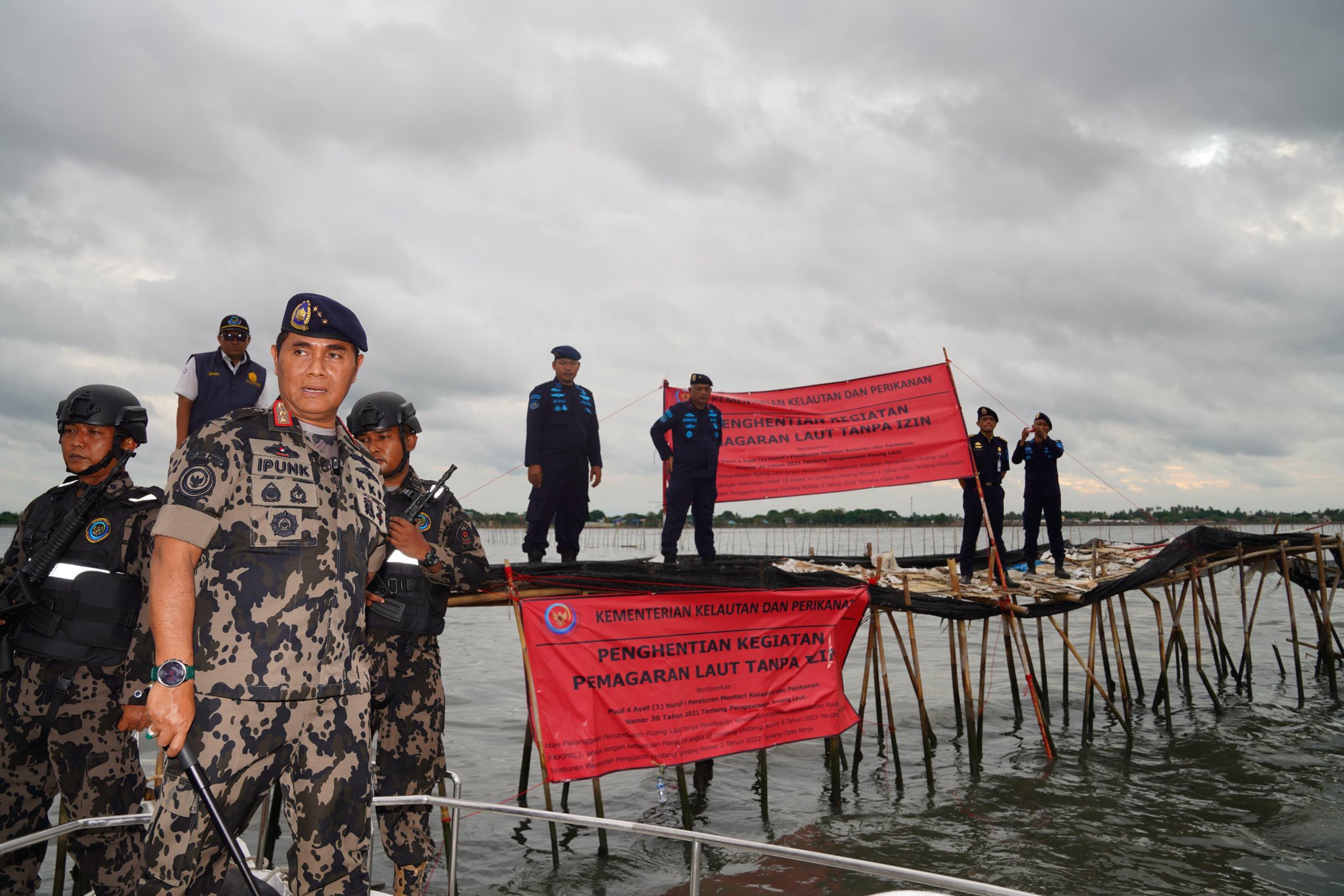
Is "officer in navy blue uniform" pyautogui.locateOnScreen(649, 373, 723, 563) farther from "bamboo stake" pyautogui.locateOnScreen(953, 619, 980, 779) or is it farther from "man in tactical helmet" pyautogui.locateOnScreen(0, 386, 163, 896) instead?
"man in tactical helmet" pyautogui.locateOnScreen(0, 386, 163, 896)

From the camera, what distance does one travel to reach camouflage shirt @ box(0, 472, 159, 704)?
395 centimetres

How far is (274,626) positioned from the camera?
267 cm

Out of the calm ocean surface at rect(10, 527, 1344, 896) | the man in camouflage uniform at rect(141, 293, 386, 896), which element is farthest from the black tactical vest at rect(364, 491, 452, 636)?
the calm ocean surface at rect(10, 527, 1344, 896)

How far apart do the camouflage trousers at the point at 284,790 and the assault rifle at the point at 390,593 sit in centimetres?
197

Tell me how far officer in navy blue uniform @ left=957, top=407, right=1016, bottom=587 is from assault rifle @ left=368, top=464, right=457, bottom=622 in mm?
8978

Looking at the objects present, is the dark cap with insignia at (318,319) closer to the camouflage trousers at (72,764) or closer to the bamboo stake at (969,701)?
the camouflage trousers at (72,764)

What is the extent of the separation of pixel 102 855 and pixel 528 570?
3.43 meters

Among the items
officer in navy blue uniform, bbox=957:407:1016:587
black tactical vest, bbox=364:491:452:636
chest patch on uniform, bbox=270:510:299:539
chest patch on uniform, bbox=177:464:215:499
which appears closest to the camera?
chest patch on uniform, bbox=177:464:215:499

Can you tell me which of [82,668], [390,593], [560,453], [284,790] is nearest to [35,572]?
[82,668]

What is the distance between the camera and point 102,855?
163 inches

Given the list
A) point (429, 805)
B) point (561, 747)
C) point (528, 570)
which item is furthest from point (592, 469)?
point (429, 805)

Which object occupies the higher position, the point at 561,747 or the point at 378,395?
the point at 378,395

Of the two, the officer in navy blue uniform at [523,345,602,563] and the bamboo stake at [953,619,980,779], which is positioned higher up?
the officer in navy blue uniform at [523,345,602,563]

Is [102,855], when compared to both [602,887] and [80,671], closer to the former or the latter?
[80,671]
